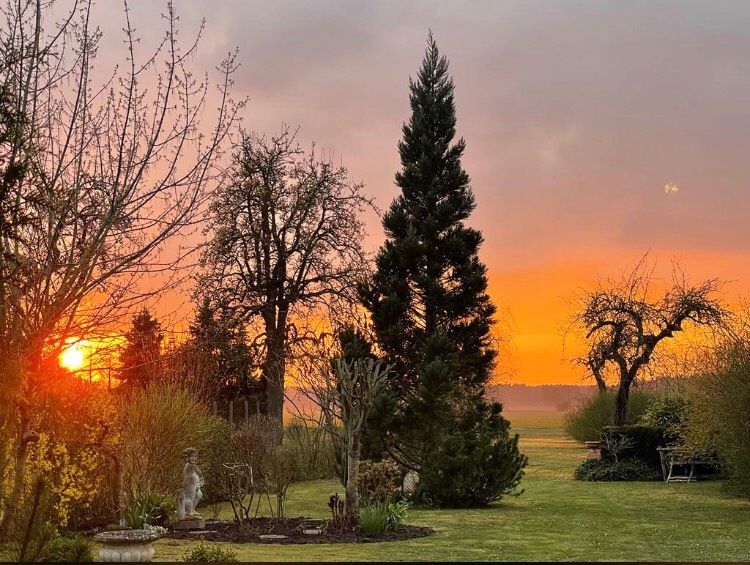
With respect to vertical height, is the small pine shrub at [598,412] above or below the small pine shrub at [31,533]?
above

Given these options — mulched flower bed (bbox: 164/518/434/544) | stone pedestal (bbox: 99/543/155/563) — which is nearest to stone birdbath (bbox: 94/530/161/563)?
stone pedestal (bbox: 99/543/155/563)

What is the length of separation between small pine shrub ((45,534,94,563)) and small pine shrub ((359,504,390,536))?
5.13m

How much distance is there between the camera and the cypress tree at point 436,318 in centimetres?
1822

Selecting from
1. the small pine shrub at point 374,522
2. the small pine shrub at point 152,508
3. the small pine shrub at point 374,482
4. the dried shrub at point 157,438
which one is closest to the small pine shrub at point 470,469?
the small pine shrub at point 374,482

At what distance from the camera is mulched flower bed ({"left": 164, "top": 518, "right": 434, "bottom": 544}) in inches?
516

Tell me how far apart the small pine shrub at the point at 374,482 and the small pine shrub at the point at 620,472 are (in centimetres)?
934

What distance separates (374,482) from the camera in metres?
17.1

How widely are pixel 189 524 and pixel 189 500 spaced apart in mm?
486

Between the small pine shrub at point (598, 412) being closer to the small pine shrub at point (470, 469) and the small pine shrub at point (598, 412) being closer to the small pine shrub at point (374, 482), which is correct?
the small pine shrub at point (470, 469)

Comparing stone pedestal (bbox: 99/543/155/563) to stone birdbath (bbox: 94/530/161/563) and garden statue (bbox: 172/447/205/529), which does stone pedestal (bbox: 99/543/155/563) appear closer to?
stone birdbath (bbox: 94/530/161/563)

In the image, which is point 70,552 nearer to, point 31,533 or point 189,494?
point 31,533

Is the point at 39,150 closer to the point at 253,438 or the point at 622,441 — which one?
the point at 253,438

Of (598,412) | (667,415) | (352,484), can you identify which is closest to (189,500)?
(352,484)

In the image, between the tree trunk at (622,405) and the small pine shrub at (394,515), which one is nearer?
the small pine shrub at (394,515)
